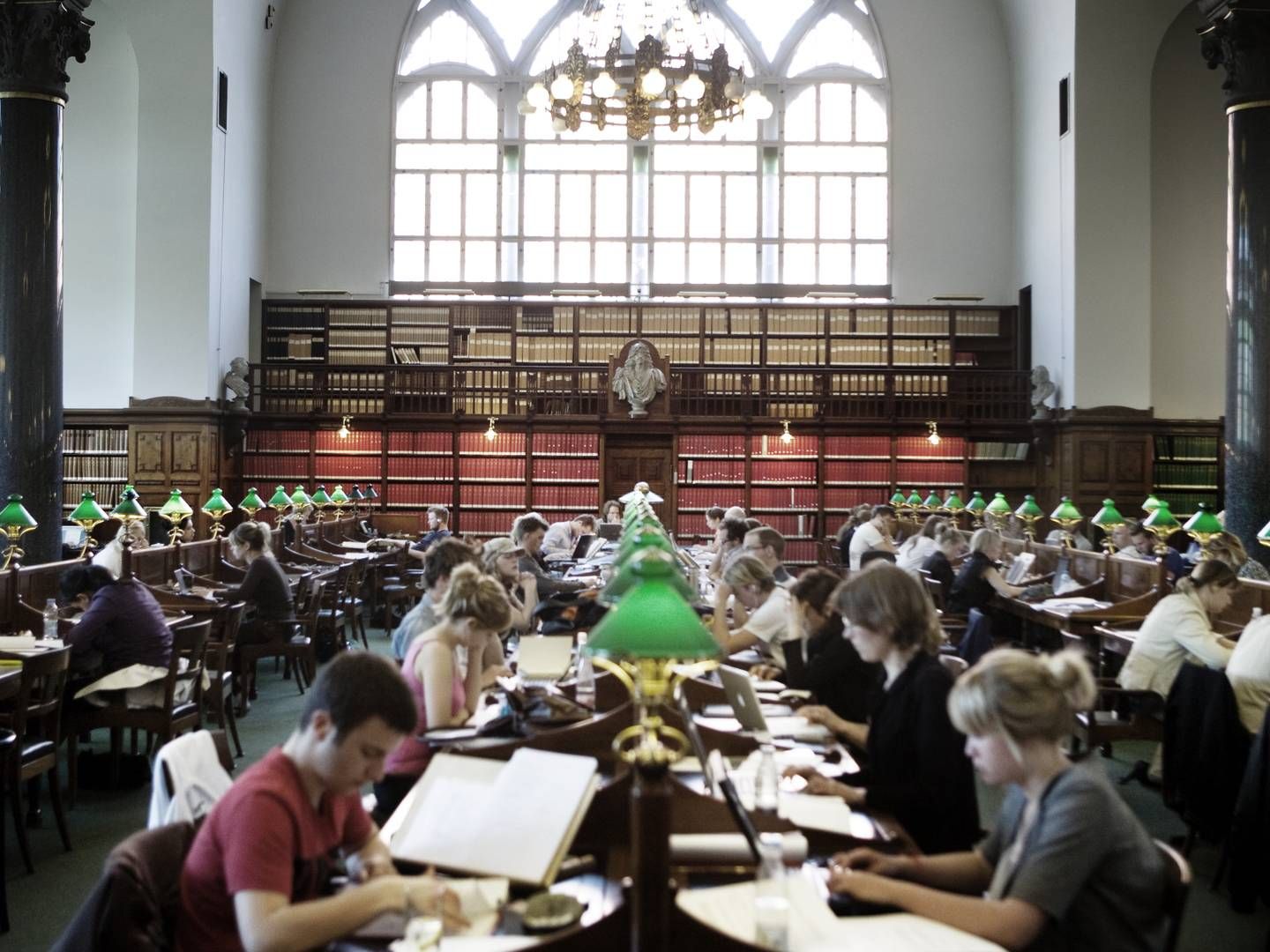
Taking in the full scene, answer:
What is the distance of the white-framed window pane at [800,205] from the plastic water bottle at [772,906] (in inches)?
628

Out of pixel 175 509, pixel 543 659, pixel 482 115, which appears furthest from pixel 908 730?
pixel 482 115

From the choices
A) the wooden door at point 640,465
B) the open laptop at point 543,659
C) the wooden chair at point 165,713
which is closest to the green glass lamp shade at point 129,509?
the wooden chair at point 165,713

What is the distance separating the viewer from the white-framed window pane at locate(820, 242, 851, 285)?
16.9 m

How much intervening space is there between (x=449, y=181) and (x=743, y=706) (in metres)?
15.1

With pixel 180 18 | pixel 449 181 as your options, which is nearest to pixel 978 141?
pixel 449 181

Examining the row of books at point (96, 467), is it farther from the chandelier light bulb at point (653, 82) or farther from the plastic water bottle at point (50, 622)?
the plastic water bottle at point (50, 622)

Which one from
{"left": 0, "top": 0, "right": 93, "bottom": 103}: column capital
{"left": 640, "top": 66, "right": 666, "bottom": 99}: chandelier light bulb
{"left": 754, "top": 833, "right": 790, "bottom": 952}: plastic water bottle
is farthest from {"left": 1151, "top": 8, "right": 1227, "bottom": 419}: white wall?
{"left": 754, "top": 833, "right": 790, "bottom": 952}: plastic water bottle

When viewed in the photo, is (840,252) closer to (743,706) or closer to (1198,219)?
(1198,219)

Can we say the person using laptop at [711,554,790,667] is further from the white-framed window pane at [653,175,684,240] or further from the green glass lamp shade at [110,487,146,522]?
the white-framed window pane at [653,175,684,240]

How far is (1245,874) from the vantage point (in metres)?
3.78

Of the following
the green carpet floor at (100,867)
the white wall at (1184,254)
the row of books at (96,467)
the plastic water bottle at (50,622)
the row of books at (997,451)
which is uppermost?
the white wall at (1184,254)

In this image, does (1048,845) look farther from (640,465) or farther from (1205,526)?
(640,465)

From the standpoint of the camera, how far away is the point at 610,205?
17062 mm

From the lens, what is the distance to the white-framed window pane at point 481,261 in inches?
668
